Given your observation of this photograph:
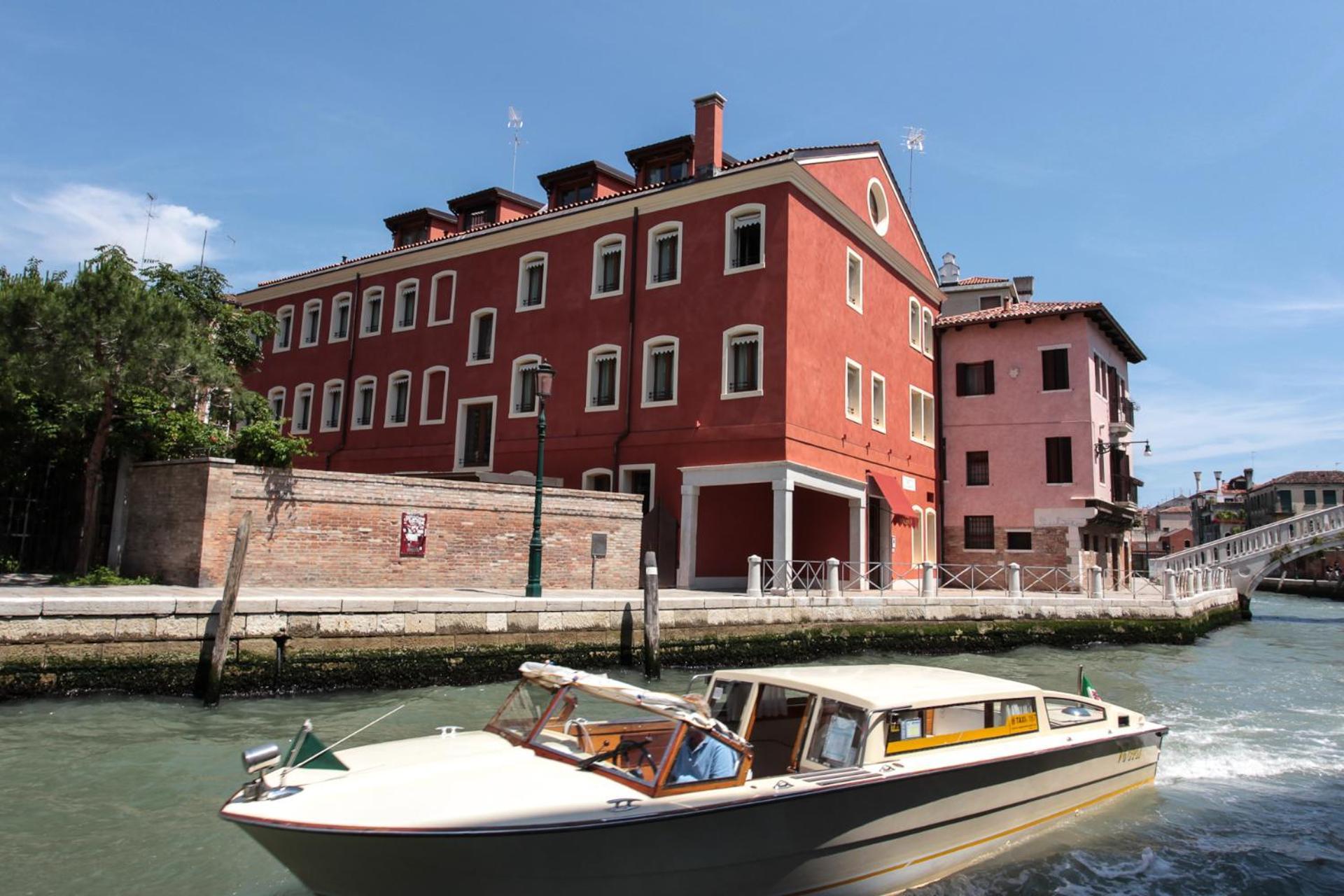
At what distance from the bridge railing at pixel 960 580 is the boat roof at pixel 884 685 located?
30.4 feet

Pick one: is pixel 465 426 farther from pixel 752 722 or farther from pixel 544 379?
pixel 752 722

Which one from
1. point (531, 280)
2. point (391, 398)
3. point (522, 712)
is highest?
point (531, 280)

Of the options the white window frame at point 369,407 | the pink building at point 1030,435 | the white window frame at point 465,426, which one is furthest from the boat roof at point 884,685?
the white window frame at point 369,407

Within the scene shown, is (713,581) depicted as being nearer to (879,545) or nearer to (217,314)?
(879,545)

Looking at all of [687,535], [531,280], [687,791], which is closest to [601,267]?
[531,280]

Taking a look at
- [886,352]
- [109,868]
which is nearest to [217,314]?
[109,868]

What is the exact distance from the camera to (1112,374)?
29016mm

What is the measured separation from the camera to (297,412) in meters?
29.0

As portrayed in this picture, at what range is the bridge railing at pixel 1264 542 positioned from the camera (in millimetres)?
28984

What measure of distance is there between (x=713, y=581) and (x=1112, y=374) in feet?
58.3

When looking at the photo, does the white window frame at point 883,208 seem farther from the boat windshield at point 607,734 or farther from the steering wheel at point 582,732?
the steering wheel at point 582,732

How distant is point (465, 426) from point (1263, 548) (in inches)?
1088

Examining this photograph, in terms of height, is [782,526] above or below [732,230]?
below

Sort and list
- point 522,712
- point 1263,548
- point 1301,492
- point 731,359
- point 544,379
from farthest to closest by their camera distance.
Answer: point 1301,492 < point 1263,548 < point 731,359 < point 544,379 < point 522,712
